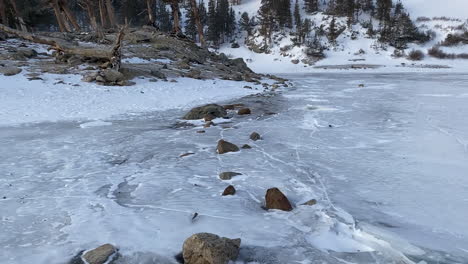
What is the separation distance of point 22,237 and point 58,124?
6173 millimetres

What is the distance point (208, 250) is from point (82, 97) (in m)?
10.5

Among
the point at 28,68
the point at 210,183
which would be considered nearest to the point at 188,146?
the point at 210,183

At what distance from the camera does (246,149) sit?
6.44m

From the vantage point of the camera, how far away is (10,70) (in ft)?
41.9

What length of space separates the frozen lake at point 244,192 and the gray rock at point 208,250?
16 cm

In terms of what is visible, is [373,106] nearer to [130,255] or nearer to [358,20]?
[130,255]

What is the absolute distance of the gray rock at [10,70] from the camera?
1256cm

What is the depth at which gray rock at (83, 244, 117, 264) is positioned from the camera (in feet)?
9.37

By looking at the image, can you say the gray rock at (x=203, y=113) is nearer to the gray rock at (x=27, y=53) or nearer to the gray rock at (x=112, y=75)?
the gray rock at (x=112, y=75)

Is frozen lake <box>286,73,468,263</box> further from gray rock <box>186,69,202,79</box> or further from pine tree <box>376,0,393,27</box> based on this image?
pine tree <box>376,0,393,27</box>

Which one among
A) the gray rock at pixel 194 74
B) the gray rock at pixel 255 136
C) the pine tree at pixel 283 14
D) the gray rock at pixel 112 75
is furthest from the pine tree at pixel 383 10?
the gray rock at pixel 255 136

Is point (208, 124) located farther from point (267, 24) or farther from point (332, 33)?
point (267, 24)

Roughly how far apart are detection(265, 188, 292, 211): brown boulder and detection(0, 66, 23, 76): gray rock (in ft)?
41.5

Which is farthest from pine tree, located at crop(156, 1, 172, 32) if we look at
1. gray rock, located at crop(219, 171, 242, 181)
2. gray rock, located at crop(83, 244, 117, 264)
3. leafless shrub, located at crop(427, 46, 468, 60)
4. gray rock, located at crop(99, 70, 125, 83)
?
gray rock, located at crop(83, 244, 117, 264)
